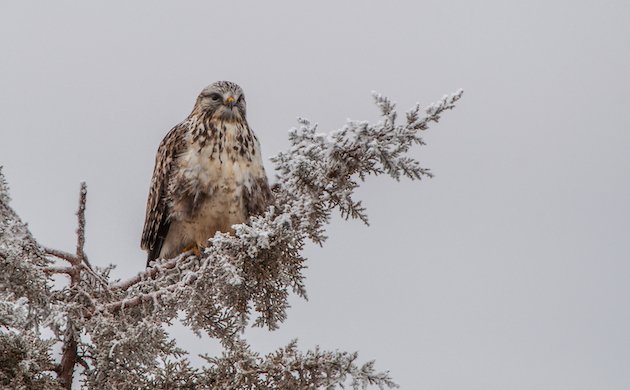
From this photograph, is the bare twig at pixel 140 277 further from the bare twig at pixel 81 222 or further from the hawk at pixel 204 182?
the hawk at pixel 204 182

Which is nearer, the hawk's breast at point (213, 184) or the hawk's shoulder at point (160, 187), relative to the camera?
the hawk's breast at point (213, 184)

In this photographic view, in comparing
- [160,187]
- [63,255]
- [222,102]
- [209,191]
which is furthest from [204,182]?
[63,255]

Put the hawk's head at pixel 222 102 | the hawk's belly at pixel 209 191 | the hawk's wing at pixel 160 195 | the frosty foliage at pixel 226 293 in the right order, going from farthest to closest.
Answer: the hawk's head at pixel 222 102 < the hawk's wing at pixel 160 195 < the hawk's belly at pixel 209 191 < the frosty foliage at pixel 226 293

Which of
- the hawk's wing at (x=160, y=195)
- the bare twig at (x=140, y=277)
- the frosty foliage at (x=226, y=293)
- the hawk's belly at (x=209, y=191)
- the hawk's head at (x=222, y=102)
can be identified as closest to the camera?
the frosty foliage at (x=226, y=293)

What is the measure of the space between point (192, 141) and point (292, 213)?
258cm

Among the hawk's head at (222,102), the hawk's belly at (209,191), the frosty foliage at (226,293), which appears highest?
the hawk's head at (222,102)

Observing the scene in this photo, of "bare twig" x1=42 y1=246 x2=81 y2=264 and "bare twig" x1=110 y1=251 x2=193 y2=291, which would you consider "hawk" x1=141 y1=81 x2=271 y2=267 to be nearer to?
"bare twig" x1=110 y1=251 x2=193 y2=291

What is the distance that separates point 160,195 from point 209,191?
488mm

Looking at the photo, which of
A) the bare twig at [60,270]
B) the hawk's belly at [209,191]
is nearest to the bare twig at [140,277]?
the bare twig at [60,270]

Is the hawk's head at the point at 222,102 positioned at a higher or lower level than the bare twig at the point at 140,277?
higher

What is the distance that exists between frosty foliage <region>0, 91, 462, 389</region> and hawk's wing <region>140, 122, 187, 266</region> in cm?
209

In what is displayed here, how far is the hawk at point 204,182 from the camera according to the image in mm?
5867

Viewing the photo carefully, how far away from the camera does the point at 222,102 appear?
21.1 ft

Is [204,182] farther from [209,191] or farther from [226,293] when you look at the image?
[226,293]
